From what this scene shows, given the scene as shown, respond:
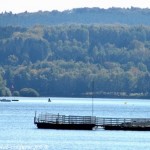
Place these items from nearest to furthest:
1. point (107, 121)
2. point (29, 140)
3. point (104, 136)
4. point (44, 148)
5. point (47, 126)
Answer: point (44, 148) → point (29, 140) → point (104, 136) → point (47, 126) → point (107, 121)

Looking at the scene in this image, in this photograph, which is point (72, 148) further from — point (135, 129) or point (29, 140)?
point (135, 129)

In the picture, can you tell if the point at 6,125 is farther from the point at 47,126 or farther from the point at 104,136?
the point at 104,136

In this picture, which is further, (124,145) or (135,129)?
(135,129)

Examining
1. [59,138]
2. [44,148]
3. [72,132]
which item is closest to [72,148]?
[44,148]

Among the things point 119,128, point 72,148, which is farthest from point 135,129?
point 72,148

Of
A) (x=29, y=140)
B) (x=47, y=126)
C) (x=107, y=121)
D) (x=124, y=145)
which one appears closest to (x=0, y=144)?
(x=29, y=140)

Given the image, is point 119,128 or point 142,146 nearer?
point 142,146

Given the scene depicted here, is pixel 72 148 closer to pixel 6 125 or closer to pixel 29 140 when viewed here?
pixel 29 140

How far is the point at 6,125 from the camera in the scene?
150 meters

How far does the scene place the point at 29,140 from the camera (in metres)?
116

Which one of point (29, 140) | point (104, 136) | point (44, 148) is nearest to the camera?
point (44, 148)

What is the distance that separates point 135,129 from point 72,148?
23294 millimetres

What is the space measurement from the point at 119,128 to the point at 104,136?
733cm

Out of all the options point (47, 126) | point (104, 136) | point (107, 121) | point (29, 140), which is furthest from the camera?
point (107, 121)
